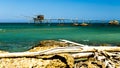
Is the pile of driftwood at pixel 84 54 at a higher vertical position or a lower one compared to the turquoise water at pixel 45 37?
higher

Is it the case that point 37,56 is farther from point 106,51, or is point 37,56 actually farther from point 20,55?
point 106,51

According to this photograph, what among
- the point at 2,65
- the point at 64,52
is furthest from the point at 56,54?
the point at 2,65

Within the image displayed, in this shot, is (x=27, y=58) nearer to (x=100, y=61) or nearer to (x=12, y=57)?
(x=12, y=57)

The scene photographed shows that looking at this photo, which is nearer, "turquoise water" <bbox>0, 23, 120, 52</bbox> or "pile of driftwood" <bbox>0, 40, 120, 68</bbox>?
"pile of driftwood" <bbox>0, 40, 120, 68</bbox>

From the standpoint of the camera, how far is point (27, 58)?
1305 centimetres

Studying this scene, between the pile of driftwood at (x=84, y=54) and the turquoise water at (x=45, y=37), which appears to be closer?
the pile of driftwood at (x=84, y=54)

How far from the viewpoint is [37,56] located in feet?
43.4

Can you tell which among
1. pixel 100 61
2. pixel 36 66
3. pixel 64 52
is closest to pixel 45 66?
pixel 36 66

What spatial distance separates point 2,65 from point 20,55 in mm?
891

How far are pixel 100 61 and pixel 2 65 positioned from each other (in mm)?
3940

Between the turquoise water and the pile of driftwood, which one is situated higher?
the pile of driftwood

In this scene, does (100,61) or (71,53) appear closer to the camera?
(100,61)

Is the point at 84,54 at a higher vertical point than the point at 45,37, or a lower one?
higher

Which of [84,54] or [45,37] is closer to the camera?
[84,54]
